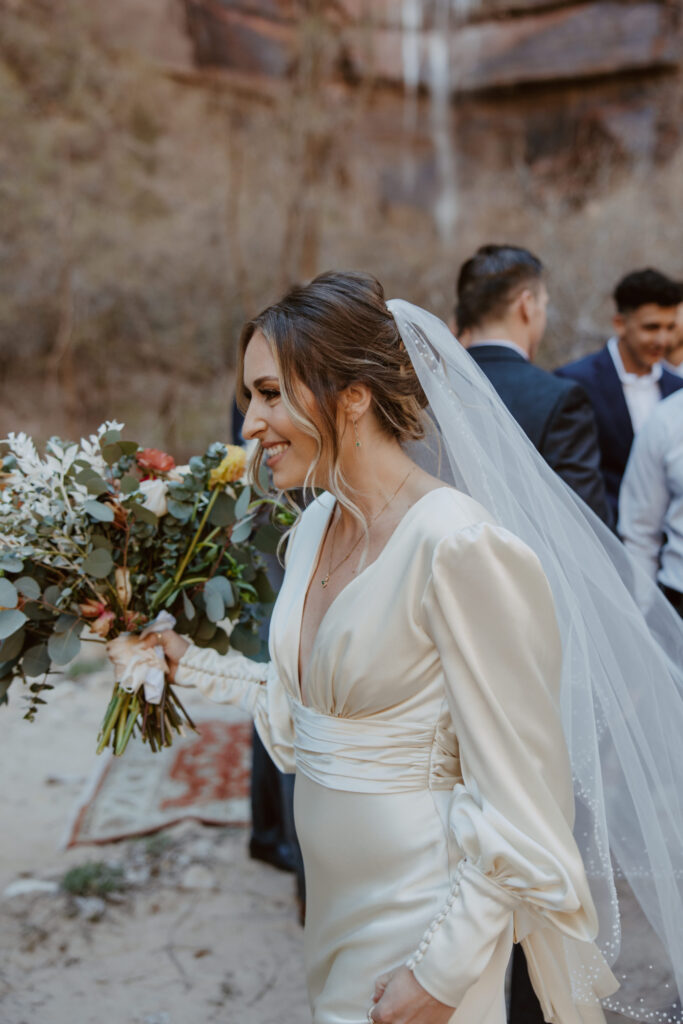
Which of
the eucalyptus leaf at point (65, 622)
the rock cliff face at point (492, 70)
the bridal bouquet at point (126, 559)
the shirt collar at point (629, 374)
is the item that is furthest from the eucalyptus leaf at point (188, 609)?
the rock cliff face at point (492, 70)

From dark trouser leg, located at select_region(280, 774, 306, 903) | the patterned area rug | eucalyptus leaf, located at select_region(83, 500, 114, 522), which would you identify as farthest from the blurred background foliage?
eucalyptus leaf, located at select_region(83, 500, 114, 522)

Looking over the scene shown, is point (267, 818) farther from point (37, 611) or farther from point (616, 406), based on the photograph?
point (616, 406)

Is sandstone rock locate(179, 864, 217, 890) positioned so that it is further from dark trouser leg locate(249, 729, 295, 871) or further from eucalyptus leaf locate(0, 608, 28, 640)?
eucalyptus leaf locate(0, 608, 28, 640)

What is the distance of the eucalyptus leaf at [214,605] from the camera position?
194 cm

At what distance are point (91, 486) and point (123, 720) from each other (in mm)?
556

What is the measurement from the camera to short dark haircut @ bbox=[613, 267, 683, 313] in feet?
11.9

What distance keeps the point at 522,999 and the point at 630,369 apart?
260 centimetres

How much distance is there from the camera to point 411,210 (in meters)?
16.0

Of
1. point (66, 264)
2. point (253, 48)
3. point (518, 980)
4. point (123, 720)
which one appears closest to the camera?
point (123, 720)

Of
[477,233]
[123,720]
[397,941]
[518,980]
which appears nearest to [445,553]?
[397,941]

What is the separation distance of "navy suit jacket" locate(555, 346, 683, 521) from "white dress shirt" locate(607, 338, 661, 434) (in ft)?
0.08

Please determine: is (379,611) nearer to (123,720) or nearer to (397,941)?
(397,941)

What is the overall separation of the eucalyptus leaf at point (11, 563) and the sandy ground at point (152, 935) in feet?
5.68

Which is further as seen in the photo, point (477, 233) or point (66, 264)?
point (477, 233)
